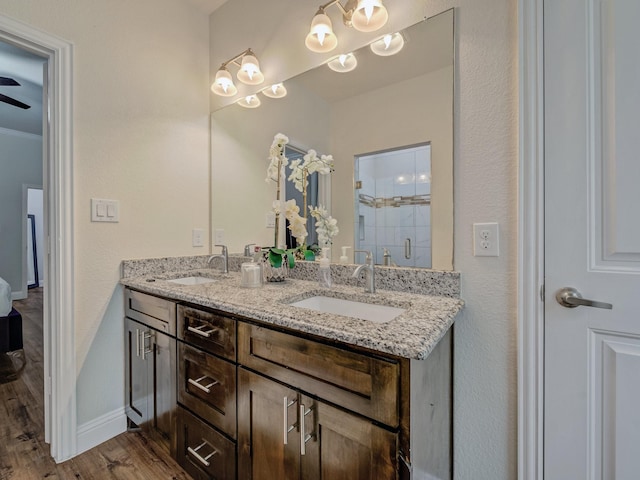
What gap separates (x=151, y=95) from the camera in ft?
6.01

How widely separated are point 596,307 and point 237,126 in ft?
6.49

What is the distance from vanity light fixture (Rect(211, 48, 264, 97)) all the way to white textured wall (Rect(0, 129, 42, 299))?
5.02 m

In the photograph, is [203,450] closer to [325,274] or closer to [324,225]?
[325,274]

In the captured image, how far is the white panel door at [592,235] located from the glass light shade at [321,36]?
2.76 feet

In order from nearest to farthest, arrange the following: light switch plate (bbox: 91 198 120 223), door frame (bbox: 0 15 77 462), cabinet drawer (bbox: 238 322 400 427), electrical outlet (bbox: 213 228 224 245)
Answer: cabinet drawer (bbox: 238 322 400 427) < door frame (bbox: 0 15 77 462) < light switch plate (bbox: 91 198 120 223) < electrical outlet (bbox: 213 228 224 245)

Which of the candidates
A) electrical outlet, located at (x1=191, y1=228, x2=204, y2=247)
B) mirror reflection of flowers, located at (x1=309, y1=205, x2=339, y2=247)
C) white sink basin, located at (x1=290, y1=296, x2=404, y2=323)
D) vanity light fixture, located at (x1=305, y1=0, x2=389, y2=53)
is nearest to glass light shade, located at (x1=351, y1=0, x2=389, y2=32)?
vanity light fixture, located at (x1=305, y1=0, x2=389, y2=53)

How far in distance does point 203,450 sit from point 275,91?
70.7 inches

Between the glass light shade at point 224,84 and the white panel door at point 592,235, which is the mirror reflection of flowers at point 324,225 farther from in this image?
the glass light shade at point 224,84

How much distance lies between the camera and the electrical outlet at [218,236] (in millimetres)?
2123

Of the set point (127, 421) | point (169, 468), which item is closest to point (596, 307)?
point (169, 468)

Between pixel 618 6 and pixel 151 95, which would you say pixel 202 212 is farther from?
pixel 618 6

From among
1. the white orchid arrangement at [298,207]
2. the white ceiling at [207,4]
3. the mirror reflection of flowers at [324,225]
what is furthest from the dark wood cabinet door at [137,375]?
the white ceiling at [207,4]

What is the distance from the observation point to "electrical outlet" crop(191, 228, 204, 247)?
2.05 meters

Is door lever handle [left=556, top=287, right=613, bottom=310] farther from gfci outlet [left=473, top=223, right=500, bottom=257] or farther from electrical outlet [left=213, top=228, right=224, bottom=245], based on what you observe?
electrical outlet [left=213, top=228, right=224, bottom=245]
